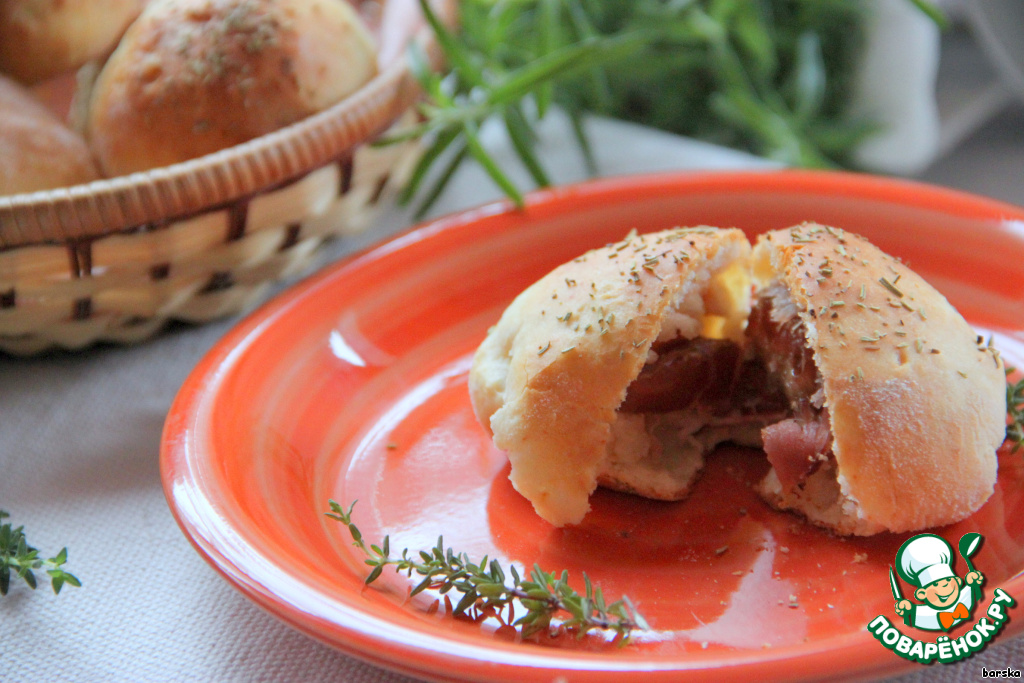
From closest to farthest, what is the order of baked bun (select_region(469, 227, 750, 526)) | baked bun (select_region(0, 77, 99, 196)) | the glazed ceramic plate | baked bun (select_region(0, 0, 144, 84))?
the glazed ceramic plate < baked bun (select_region(469, 227, 750, 526)) < baked bun (select_region(0, 77, 99, 196)) < baked bun (select_region(0, 0, 144, 84))

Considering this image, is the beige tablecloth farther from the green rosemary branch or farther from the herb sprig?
the herb sprig

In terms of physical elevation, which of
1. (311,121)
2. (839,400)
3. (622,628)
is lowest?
(622,628)

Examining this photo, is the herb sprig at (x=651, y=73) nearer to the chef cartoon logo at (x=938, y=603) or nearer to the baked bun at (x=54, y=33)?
the baked bun at (x=54, y=33)

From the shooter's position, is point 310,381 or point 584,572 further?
point 310,381

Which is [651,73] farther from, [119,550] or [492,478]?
[119,550]

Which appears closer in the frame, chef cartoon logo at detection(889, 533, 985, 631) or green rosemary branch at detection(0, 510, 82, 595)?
Answer: chef cartoon logo at detection(889, 533, 985, 631)

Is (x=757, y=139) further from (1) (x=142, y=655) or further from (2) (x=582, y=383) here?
(1) (x=142, y=655)

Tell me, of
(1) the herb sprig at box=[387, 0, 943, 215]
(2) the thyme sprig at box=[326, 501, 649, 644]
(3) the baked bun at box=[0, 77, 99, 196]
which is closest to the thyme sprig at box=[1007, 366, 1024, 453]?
(2) the thyme sprig at box=[326, 501, 649, 644]

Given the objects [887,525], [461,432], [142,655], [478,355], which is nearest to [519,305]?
[478,355]
